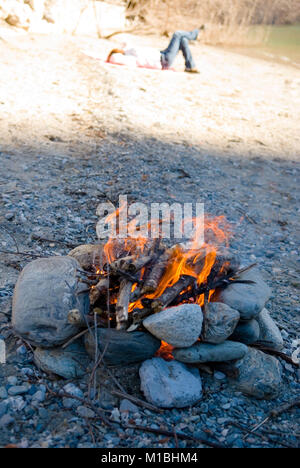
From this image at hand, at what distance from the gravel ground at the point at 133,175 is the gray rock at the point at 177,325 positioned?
27 cm

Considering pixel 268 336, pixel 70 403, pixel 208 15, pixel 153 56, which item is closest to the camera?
pixel 70 403

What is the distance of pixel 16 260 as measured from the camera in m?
3.15

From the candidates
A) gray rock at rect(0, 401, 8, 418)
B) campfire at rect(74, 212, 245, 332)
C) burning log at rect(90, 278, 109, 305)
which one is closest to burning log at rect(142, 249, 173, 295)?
campfire at rect(74, 212, 245, 332)

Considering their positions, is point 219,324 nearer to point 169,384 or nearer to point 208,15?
point 169,384

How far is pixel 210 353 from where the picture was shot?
7.47ft

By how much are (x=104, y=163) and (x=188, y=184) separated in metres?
1.02

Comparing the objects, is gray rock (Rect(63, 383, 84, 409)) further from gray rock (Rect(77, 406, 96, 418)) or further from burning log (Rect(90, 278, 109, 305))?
burning log (Rect(90, 278, 109, 305))

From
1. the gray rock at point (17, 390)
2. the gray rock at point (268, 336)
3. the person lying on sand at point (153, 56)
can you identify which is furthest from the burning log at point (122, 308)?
the person lying on sand at point (153, 56)

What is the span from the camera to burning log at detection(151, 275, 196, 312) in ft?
7.48

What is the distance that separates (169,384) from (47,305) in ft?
2.47

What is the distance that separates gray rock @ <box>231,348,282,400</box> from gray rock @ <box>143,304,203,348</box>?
13.5 inches

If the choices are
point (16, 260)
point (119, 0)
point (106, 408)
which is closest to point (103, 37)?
point (119, 0)

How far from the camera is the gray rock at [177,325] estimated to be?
219 centimetres

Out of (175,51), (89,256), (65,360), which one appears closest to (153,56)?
(175,51)
